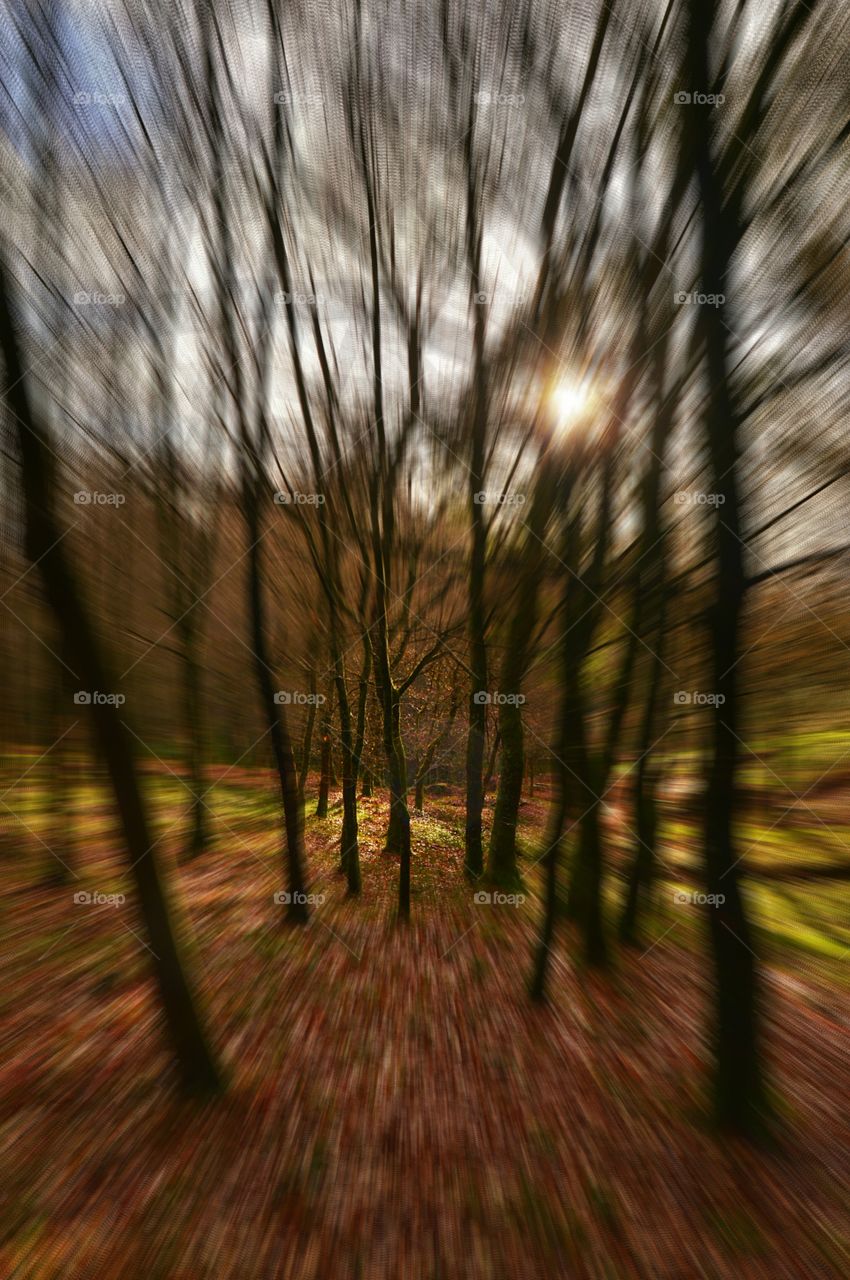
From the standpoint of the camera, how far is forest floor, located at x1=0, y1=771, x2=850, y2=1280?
277 cm

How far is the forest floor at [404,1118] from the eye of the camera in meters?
2.77

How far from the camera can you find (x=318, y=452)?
6668 millimetres

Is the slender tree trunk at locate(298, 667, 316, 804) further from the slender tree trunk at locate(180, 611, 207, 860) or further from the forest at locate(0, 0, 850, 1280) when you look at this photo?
the slender tree trunk at locate(180, 611, 207, 860)

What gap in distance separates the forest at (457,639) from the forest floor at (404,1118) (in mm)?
31

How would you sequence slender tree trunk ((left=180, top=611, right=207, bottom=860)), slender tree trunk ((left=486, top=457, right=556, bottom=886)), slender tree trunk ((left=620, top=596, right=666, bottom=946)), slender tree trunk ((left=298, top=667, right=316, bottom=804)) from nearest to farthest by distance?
slender tree trunk ((left=620, top=596, right=666, bottom=946)) < slender tree trunk ((left=486, top=457, right=556, bottom=886)) < slender tree trunk ((left=298, top=667, right=316, bottom=804)) < slender tree trunk ((left=180, top=611, right=207, bottom=860))

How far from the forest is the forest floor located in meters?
0.03

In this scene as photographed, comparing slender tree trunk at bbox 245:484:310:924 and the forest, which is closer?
the forest

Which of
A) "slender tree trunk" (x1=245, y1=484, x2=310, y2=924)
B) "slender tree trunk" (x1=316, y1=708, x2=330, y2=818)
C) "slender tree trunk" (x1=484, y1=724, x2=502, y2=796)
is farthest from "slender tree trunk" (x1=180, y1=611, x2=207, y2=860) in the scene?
"slender tree trunk" (x1=484, y1=724, x2=502, y2=796)

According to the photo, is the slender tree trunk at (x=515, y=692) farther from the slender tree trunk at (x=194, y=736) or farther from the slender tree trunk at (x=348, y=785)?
the slender tree trunk at (x=194, y=736)

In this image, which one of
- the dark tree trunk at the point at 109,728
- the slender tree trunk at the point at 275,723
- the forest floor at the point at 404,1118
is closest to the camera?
the forest floor at the point at 404,1118

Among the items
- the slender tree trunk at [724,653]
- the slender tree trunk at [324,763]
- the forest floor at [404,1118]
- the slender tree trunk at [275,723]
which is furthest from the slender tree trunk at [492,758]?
the slender tree trunk at [724,653]

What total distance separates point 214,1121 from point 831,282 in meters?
7.81

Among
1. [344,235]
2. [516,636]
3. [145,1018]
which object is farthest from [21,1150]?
[344,235]

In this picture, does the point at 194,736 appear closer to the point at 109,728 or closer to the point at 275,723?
the point at 275,723
